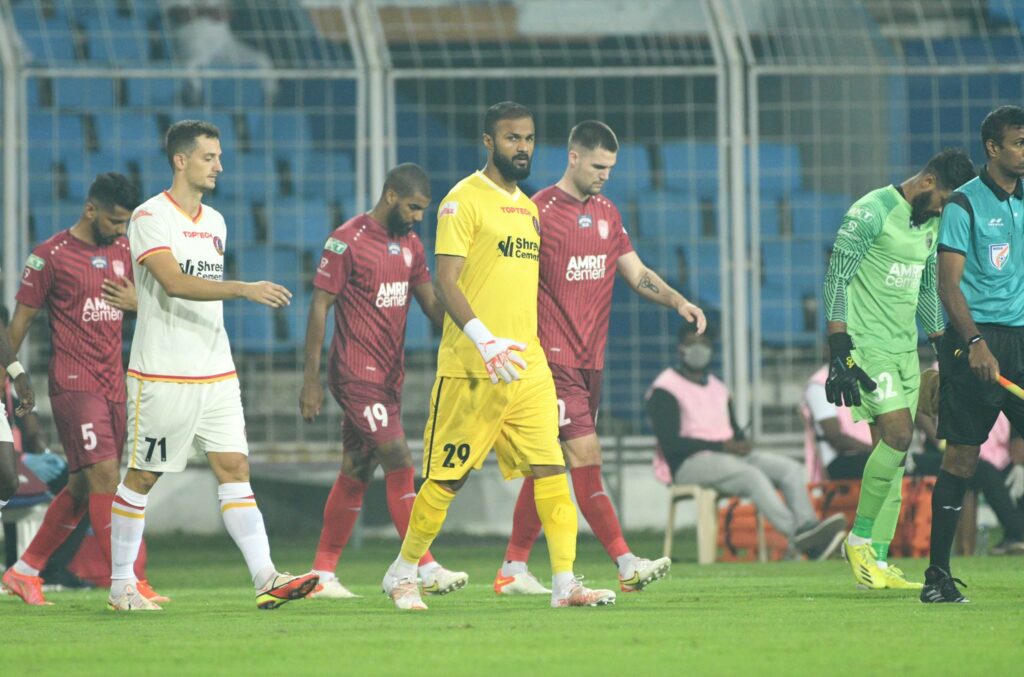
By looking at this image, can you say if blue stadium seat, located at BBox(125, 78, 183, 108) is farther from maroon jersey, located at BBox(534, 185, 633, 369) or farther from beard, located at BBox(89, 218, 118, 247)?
maroon jersey, located at BBox(534, 185, 633, 369)

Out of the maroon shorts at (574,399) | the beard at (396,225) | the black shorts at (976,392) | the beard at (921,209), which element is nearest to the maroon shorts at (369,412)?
the beard at (396,225)

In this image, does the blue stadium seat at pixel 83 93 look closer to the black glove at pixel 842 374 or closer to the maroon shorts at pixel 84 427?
Result: the maroon shorts at pixel 84 427

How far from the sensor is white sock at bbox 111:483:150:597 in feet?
28.1

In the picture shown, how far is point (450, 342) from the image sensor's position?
815cm

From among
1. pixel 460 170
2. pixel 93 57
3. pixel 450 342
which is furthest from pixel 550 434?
pixel 93 57

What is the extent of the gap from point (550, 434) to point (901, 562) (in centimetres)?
530

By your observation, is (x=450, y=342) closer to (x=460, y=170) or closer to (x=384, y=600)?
(x=384, y=600)

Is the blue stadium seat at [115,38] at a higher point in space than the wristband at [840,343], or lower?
higher

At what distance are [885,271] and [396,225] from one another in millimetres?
2665

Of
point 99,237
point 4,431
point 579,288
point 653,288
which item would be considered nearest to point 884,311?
point 653,288

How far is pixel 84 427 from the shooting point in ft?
32.2

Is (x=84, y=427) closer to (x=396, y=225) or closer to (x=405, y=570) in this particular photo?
(x=396, y=225)

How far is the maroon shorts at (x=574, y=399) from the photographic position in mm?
9297

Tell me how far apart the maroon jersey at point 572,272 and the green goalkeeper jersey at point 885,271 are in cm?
118
